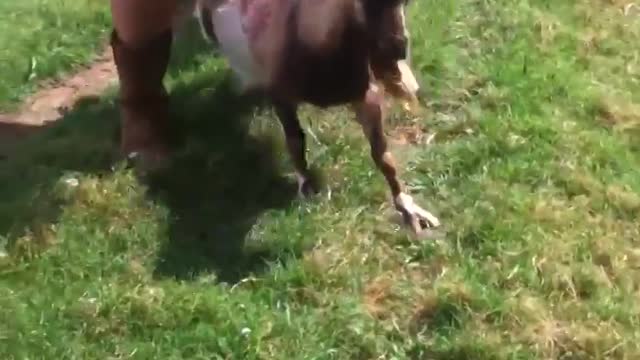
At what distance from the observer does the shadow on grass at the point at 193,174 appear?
338 cm

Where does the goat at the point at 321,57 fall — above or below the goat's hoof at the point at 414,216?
above

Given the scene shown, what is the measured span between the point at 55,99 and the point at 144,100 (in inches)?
25.5

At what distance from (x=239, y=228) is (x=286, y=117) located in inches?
14.2

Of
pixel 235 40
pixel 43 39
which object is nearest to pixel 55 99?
pixel 43 39

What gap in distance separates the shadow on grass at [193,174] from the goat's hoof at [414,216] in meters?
0.37

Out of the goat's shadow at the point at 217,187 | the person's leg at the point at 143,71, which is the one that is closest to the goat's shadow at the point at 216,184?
the goat's shadow at the point at 217,187

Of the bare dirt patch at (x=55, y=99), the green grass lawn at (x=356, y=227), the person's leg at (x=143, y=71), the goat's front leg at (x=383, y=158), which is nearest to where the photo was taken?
the green grass lawn at (x=356, y=227)

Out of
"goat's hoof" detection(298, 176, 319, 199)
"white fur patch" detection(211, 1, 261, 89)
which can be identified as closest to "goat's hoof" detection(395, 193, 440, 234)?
"goat's hoof" detection(298, 176, 319, 199)

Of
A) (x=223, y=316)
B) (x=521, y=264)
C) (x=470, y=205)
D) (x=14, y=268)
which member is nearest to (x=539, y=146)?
(x=470, y=205)

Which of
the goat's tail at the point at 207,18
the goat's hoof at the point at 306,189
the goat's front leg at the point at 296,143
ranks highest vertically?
the goat's tail at the point at 207,18

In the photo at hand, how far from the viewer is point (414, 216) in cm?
339

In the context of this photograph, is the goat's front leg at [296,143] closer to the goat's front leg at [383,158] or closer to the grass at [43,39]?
the goat's front leg at [383,158]

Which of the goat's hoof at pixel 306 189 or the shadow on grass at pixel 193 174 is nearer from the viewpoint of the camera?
the shadow on grass at pixel 193 174

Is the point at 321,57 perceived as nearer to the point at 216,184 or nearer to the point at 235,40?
the point at 235,40
